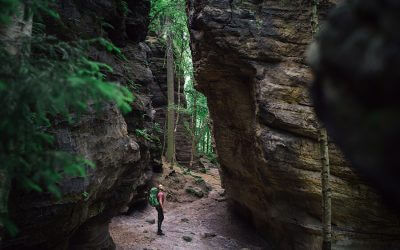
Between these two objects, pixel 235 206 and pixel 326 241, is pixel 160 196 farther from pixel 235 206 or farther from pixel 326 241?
pixel 326 241

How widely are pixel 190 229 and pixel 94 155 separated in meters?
7.55

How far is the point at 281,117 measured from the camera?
10.7 metres

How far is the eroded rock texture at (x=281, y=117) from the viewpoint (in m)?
10.1

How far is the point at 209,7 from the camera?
1142 cm

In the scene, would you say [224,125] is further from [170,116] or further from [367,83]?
[367,83]

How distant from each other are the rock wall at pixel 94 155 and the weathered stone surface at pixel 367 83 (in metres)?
3.24

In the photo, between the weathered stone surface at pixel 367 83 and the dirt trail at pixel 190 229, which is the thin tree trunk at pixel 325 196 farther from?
the dirt trail at pixel 190 229

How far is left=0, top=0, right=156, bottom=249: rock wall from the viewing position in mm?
7062

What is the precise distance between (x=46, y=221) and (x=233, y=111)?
788 cm

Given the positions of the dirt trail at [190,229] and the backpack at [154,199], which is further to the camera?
the backpack at [154,199]

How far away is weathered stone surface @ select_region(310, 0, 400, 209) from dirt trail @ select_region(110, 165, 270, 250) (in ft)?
34.0

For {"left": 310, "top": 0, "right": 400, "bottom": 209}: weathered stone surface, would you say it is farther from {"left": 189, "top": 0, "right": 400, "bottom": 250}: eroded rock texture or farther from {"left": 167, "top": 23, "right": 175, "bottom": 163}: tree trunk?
{"left": 167, "top": 23, "right": 175, "bottom": 163}: tree trunk

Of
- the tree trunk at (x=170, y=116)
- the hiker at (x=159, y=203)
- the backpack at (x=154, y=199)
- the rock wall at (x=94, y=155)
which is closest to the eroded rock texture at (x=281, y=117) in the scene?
the rock wall at (x=94, y=155)

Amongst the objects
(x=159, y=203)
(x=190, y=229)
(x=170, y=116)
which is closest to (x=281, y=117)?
(x=159, y=203)
